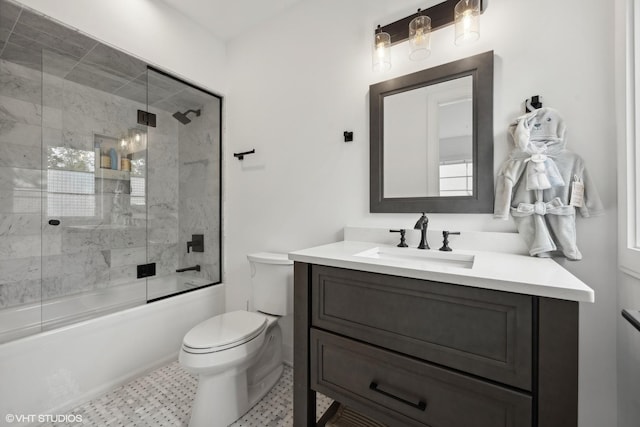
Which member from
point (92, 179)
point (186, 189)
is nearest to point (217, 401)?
point (186, 189)

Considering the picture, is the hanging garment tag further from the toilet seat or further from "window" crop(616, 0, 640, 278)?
the toilet seat

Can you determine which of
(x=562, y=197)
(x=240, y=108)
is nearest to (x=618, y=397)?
(x=562, y=197)

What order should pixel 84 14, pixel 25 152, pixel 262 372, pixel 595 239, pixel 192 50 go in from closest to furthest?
pixel 595 239
pixel 84 14
pixel 262 372
pixel 25 152
pixel 192 50

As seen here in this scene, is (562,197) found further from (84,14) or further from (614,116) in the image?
(84,14)

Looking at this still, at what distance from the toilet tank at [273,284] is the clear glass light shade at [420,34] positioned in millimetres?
1380

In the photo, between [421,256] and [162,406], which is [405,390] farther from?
[162,406]

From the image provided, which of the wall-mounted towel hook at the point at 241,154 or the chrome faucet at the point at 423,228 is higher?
the wall-mounted towel hook at the point at 241,154

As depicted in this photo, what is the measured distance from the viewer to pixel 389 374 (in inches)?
37.2

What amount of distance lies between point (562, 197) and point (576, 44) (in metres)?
0.63

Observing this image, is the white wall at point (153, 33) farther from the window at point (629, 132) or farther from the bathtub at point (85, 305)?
the window at point (629, 132)

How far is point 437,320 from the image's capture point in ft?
2.80

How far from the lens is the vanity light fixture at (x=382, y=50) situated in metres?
1.47

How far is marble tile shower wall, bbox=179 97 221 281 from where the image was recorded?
2344 millimetres

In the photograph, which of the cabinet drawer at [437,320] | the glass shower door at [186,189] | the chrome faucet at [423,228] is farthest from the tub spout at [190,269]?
the chrome faucet at [423,228]
